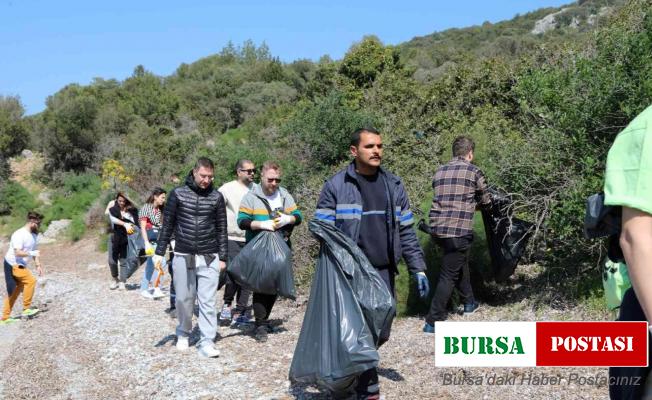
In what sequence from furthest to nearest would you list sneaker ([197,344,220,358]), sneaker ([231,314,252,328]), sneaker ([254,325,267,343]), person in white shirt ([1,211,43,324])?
person in white shirt ([1,211,43,324])
sneaker ([231,314,252,328])
sneaker ([254,325,267,343])
sneaker ([197,344,220,358])

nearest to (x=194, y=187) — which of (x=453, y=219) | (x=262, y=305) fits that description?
(x=262, y=305)

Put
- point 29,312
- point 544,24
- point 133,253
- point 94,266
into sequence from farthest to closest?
point 544,24 < point 94,266 < point 133,253 < point 29,312

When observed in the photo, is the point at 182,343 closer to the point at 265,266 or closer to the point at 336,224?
the point at 265,266

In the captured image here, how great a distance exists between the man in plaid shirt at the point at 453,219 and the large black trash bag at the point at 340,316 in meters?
2.02

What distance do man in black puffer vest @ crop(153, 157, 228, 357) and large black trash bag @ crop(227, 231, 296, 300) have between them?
24 cm

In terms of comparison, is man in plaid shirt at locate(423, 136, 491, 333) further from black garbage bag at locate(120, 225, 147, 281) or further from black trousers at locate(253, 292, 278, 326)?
black garbage bag at locate(120, 225, 147, 281)

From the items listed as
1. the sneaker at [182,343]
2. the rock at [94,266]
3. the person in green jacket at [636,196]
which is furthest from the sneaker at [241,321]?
the rock at [94,266]

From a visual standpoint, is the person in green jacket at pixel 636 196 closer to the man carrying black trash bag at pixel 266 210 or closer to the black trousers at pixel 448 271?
the black trousers at pixel 448 271

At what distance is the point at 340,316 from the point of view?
175 inches

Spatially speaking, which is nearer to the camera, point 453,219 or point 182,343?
point 453,219

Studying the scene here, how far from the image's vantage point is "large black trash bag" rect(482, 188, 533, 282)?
259 inches

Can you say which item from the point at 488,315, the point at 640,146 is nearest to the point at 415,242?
the point at 488,315

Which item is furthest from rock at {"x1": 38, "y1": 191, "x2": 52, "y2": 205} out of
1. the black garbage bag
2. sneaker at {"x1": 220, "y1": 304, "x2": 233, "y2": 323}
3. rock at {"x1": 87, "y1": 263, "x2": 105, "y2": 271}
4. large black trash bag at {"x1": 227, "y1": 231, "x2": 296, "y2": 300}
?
large black trash bag at {"x1": 227, "y1": 231, "x2": 296, "y2": 300}

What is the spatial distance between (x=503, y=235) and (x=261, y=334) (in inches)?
115
